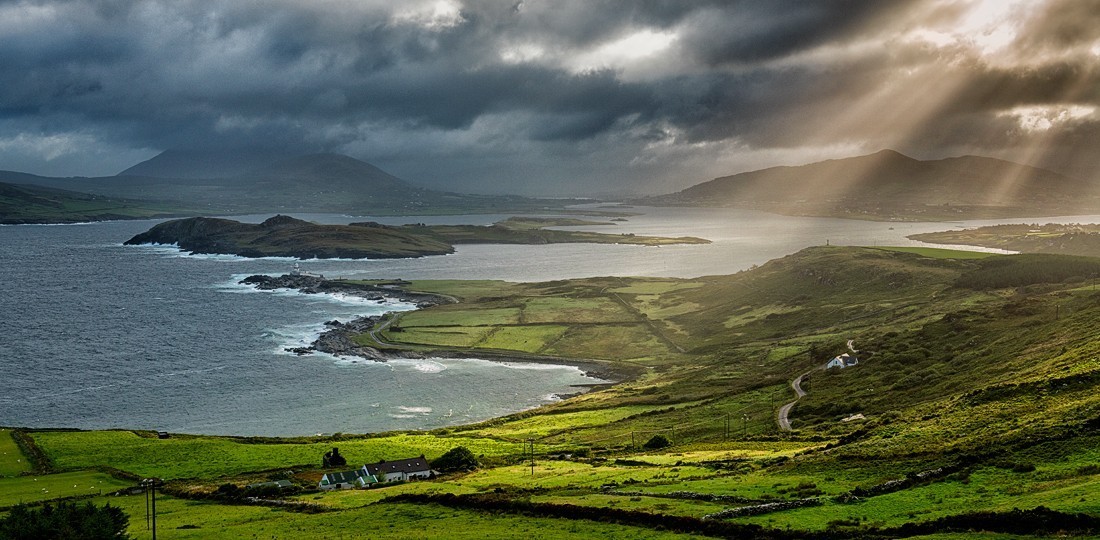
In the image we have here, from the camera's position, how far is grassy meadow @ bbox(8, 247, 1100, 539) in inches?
1508

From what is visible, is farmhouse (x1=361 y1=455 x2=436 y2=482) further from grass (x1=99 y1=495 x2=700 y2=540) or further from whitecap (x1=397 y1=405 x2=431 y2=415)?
whitecap (x1=397 y1=405 x2=431 y2=415)

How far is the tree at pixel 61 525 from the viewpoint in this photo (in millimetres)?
37969

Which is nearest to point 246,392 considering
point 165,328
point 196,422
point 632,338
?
point 196,422

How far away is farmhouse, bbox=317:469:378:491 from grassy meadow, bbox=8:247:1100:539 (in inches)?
68.3

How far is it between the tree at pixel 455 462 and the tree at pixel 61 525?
32.0 m

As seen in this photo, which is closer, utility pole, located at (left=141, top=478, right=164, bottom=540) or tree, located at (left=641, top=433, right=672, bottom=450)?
utility pole, located at (left=141, top=478, right=164, bottom=540)

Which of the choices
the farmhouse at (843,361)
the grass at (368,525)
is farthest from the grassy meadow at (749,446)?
the farmhouse at (843,361)

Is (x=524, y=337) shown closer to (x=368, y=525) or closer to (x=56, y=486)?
(x=56, y=486)

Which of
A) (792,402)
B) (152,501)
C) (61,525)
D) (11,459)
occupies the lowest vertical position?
(11,459)

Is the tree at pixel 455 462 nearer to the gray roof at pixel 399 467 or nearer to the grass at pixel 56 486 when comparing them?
the gray roof at pixel 399 467

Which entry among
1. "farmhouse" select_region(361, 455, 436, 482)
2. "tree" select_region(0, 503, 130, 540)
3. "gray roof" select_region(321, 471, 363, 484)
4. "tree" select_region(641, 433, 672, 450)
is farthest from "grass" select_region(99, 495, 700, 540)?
"tree" select_region(641, 433, 672, 450)

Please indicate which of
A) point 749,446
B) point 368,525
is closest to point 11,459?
point 368,525

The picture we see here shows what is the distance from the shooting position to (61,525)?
3825 cm

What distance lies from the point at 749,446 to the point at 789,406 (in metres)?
23.8
